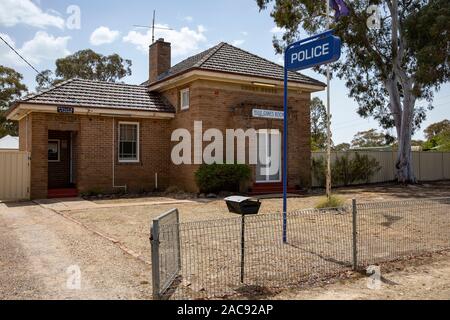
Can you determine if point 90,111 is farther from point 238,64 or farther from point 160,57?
point 160,57

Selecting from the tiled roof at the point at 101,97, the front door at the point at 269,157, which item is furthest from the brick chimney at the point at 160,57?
the front door at the point at 269,157

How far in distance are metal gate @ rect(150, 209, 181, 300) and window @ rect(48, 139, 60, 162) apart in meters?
14.0

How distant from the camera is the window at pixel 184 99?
17656 millimetres

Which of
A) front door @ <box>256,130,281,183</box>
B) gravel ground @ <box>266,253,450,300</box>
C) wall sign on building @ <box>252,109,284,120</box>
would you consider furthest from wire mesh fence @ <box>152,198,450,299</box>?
wall sign on building @ <box>252,109,284,120</box>

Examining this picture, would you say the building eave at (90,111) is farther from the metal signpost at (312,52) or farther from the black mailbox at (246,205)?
the black mailbox at (246,205)

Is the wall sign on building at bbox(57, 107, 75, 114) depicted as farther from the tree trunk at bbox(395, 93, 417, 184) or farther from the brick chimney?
the tree trunk at bbox(395, 93, 417, 184)

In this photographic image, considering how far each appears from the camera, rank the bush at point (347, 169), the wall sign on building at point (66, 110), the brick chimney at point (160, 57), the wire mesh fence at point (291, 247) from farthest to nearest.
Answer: the brick chimney at point (160, 57)
the bush at point (347, 169)
the wall sign on building at point (66, 110)
the wire mesh fence at point (291, 247)

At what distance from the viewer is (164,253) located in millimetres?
5059

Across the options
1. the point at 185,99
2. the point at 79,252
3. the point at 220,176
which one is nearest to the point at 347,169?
the point at 220,176

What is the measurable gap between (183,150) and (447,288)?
43.0 ft

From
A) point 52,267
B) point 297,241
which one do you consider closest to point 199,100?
point 297,241

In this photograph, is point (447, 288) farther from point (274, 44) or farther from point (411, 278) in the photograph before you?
point (274, 44)

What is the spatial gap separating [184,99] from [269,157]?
442cm

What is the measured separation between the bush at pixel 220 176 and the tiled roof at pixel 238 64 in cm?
379
